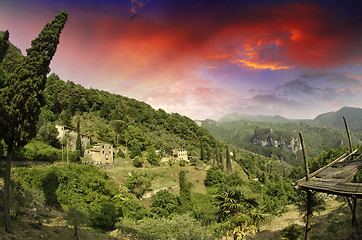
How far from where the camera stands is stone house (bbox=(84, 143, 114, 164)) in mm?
41403

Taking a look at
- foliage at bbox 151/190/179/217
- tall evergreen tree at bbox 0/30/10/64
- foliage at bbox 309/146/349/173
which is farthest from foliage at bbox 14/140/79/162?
foliage at bbox 309/146/349/173

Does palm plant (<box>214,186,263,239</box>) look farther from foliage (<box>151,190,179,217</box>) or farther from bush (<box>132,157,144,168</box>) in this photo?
bush (<box>132,157,144,168</box>)

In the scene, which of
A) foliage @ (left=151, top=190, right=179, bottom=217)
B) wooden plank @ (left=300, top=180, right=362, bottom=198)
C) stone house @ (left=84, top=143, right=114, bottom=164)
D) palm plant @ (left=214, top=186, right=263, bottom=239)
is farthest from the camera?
stone house @ (left=84, top=143, right=114, bottom=164)

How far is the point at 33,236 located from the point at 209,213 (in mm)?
22861

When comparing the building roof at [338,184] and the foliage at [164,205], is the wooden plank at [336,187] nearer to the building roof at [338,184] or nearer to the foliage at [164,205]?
the building roof at [338,184]

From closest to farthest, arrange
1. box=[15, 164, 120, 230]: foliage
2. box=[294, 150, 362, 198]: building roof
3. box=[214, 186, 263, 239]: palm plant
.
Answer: box=[294, 150, 362, 198]: building roof < box=[214, 186, 263, 239]: palm plant < box=[15, 164, 120, 230]: foliage

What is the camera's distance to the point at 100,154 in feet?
138

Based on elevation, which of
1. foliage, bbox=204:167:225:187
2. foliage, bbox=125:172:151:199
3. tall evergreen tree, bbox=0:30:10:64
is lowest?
foliage, bbox=204:167:225:187

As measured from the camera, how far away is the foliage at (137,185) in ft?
108

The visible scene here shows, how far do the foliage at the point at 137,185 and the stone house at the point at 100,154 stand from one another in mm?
11727

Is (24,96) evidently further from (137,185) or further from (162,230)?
(137,185)

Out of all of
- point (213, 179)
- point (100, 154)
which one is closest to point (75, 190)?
point (100, 154)

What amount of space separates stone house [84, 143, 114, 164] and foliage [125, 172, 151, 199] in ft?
38.5

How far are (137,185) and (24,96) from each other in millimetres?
Answer: 28014
